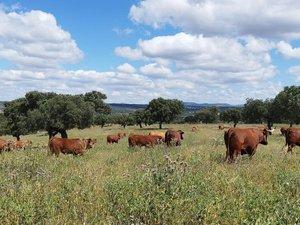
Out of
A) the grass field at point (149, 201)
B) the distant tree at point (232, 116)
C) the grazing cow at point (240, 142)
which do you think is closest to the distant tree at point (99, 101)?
the distant tree at point (232, 116)

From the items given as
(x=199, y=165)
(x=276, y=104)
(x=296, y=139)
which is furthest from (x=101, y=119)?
(x=199, y=165)

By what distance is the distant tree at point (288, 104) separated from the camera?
78.4 meters

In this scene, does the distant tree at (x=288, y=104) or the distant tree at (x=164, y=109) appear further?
the distant tree at (x=164, y=109)

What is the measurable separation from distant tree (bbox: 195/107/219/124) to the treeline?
57033mm

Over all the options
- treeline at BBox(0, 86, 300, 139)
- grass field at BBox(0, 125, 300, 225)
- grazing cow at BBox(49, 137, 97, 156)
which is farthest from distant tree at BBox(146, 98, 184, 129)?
grass field at BBox(0, 125, 300, 225)

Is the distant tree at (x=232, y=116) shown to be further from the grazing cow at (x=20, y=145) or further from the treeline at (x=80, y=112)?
the grazing cow at (x=20, y=145)

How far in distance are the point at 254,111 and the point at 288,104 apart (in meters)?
28.6

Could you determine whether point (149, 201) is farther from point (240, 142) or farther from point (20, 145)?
point (20, 145)

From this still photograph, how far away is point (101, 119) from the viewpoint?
12381 centimetres

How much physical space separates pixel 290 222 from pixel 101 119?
119 metres

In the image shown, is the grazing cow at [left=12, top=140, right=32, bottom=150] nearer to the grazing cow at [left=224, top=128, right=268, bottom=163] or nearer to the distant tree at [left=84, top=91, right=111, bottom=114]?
the grazing cow at [left=224, top=128, right=268, bottom=163]

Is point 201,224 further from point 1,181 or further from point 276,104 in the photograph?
point 276,104

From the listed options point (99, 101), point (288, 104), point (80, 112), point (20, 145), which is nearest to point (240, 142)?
point (20, 145)

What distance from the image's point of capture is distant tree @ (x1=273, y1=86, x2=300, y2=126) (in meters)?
78.4
